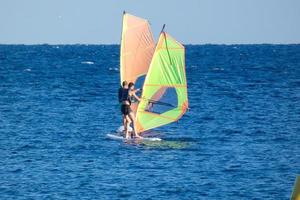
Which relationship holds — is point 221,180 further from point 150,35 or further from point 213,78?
point 213,78

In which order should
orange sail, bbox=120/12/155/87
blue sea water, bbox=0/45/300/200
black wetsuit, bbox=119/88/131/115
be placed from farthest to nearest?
orange sail, bbox=120/12/155/87, black wetsuit, bbox=119/88/131/115, blue sea water, bbox=0/45/300/200

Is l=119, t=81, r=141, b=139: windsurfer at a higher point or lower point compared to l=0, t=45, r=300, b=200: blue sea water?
higher

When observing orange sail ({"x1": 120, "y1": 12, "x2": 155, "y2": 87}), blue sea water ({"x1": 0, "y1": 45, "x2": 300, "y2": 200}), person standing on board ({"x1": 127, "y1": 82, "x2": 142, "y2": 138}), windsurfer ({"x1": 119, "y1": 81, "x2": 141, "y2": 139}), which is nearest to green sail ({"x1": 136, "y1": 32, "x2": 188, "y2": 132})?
blue sea water ({"x1": 0, "y1": 45, "x2": 300, "y2": 200})

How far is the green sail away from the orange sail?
1631mm

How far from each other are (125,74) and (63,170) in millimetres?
11867

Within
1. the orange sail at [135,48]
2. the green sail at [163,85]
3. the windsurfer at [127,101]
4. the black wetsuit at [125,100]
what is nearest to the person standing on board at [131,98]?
the windsurfer at [127,101]

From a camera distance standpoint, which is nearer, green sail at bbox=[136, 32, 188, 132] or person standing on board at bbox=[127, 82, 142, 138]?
person standing on board at bbox=[127, 82, 142, 138]

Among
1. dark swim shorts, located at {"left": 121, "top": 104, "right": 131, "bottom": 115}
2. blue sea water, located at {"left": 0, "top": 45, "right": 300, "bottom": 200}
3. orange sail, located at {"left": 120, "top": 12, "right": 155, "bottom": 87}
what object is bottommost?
blue sea water, located at {"left": 0, "top": 45, "right": 300, "bottom": 200}

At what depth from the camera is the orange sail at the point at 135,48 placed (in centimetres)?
4675

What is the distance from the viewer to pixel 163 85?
1781 inches

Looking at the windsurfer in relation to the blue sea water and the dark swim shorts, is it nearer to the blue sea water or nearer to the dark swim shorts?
the dark swim shorts

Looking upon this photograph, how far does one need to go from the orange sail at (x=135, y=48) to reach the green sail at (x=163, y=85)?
1.63 m

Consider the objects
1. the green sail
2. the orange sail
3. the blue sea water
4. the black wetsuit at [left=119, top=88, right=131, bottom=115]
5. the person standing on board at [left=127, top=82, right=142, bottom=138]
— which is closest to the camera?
the blue sea water

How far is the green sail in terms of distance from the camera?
148 ft
